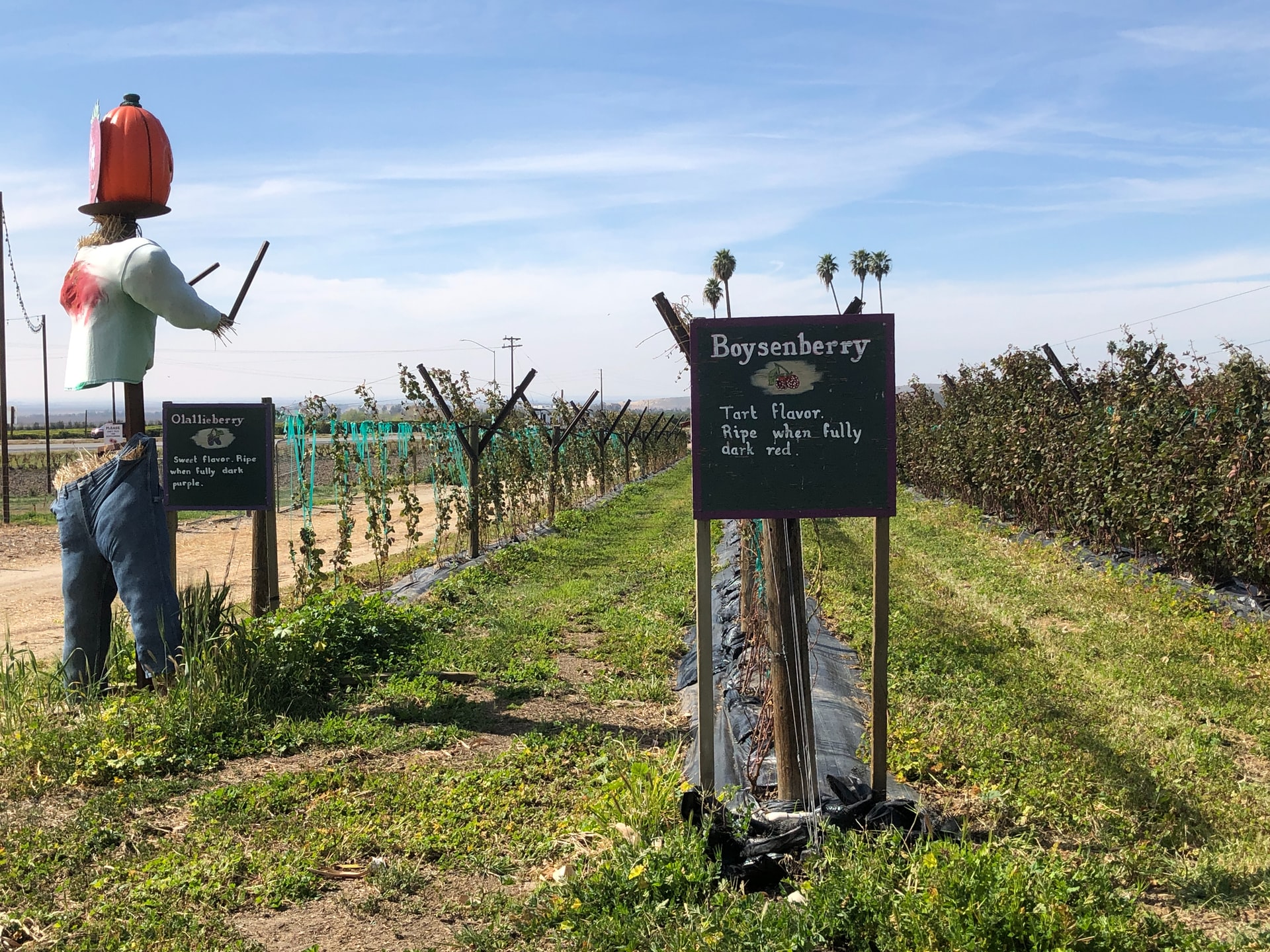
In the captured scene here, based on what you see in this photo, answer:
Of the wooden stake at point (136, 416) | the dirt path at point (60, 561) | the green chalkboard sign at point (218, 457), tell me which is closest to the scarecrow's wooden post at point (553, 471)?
the dirt path at point (60, 561)

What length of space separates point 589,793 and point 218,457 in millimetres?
3759

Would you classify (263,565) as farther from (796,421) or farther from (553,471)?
(553,471)

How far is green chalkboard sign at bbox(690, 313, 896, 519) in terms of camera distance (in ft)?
12.5

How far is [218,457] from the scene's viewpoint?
6.68m

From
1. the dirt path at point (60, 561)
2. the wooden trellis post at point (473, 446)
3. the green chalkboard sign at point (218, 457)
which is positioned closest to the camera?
the green chalkboard sign at point (218, 457)

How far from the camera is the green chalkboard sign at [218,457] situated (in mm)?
6656

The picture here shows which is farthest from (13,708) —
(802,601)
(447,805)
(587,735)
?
(802,601)

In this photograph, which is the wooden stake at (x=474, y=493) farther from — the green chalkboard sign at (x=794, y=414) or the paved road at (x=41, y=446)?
the paved road at (x=41, y=446)

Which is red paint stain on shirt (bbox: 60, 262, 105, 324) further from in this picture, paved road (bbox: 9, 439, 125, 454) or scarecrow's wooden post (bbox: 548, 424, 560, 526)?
paved road (bbox: 9, 439, 125, 454)

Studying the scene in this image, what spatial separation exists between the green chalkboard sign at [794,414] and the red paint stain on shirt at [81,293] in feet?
11.3

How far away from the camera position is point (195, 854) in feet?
12.5

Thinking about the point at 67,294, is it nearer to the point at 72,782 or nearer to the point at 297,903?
the point at 72,782

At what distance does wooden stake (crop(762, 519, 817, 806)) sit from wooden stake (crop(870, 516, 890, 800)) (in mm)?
237

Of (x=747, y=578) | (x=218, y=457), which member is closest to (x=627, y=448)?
(x=218, y=457)
